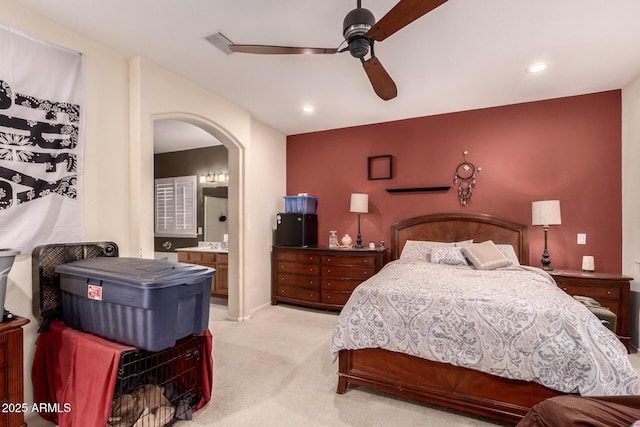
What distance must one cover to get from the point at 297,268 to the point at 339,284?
691 millimetres

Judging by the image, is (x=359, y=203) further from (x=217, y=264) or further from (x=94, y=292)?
(x=94, y=292)

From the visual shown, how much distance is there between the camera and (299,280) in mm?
4465

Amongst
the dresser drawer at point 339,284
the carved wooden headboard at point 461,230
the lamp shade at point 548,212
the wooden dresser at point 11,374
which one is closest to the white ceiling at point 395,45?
the lamp shade at point 548,212

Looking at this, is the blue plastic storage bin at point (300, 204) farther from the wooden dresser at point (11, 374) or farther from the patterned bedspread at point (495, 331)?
the wooden dresser at point (11, 374)

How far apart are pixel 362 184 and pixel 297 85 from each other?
193cm

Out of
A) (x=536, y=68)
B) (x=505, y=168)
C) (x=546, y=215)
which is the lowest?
(x=546, y=215)

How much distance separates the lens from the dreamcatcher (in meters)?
4.00

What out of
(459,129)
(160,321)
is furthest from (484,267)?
(160,321)

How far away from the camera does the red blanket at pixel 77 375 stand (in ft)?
5.06

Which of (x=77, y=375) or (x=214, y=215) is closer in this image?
(x=77, y=375)

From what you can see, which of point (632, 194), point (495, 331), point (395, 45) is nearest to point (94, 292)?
point (495, 331)

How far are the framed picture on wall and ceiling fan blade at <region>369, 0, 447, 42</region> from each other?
2790 millimetres

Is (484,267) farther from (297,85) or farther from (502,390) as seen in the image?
(297,85)

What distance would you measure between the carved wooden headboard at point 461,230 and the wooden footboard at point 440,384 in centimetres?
224
